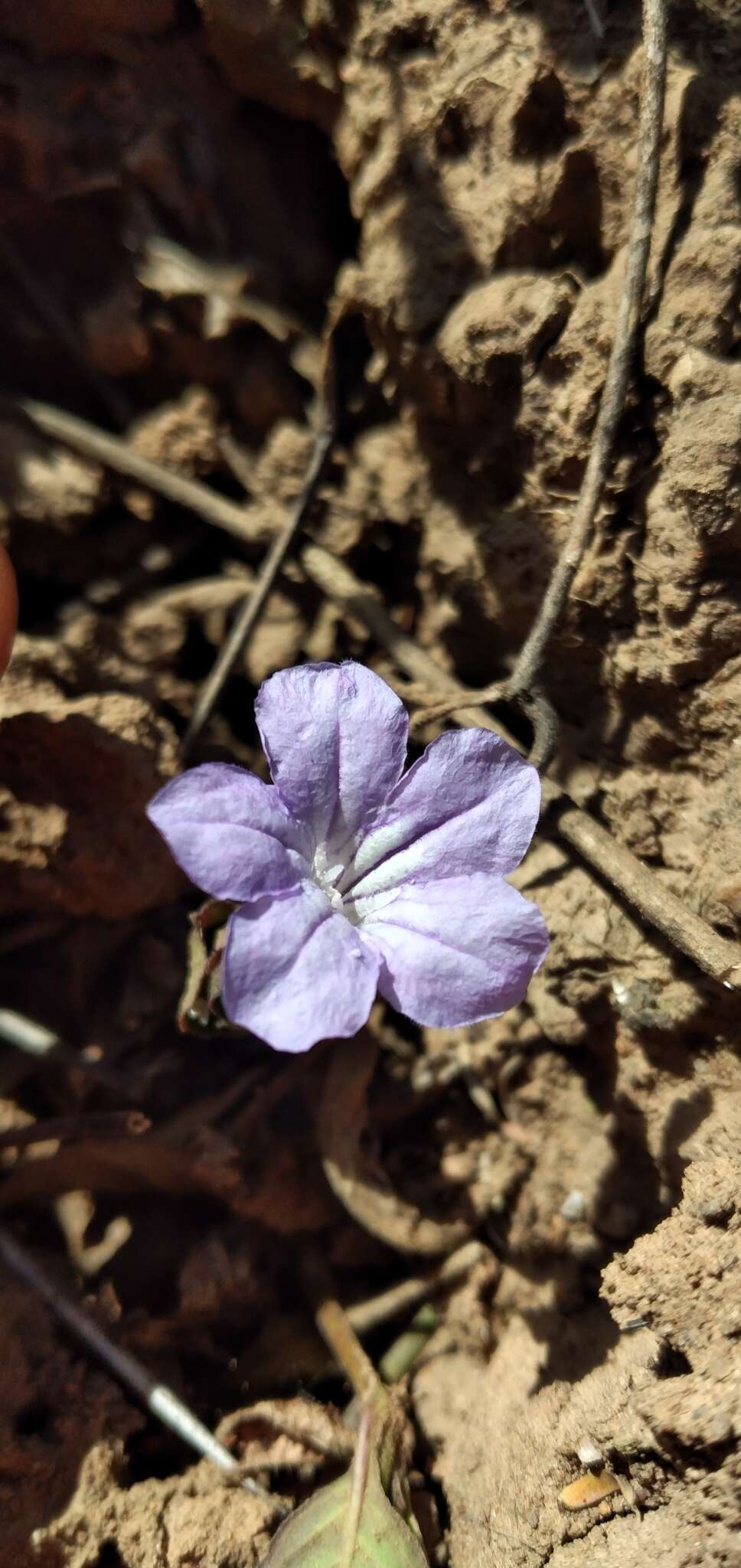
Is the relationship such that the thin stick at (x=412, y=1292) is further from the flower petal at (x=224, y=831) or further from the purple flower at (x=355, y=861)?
the flower petal at (x=224, y=831)

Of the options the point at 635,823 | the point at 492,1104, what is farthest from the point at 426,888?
the point at 492,1104

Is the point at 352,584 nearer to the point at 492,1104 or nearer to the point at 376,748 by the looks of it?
the point at 376,748

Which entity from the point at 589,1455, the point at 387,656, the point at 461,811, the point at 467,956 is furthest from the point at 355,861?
the point at 589,1455

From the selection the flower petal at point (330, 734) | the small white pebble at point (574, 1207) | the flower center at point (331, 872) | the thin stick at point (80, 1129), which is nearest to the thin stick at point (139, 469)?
the flower petal at point (330, 734)

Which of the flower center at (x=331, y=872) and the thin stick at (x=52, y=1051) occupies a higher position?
the flower center at (x=331, y=872)

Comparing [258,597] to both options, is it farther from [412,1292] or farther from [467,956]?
[412,1292]
